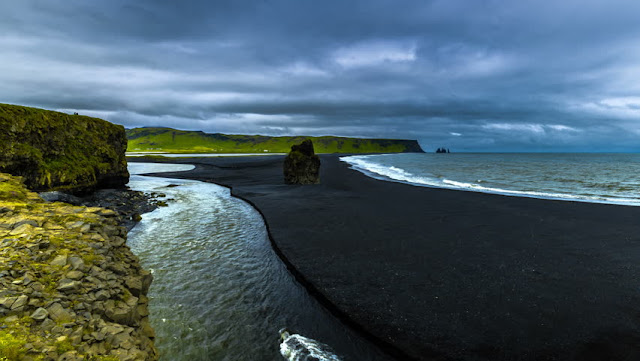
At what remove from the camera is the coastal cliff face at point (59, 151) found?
2192 cm

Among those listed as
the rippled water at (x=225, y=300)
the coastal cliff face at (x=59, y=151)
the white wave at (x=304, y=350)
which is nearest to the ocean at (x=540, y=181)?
the rippled water at (x=225, y=300)

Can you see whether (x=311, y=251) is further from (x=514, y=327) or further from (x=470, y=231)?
(x=470, y=231)

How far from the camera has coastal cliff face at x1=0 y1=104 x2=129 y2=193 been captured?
71.9ft

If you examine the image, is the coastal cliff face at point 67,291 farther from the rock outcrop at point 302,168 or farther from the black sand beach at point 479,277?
the rock outcrop at point 302,168

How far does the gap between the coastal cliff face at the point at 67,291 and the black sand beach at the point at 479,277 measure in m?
5.71

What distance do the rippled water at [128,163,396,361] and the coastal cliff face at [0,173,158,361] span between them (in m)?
1.14

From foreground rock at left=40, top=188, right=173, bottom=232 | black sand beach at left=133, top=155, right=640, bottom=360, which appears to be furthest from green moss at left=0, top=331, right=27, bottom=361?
foreground rock at left=40, top=188, right=173, bottom=232

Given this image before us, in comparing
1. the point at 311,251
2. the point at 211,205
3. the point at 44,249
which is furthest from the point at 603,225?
the point at 211,205

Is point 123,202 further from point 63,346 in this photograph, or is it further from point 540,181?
point 540,181

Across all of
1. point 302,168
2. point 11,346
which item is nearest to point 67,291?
point 11,346

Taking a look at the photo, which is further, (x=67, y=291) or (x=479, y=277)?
(x=479, y=277)

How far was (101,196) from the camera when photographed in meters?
28.0

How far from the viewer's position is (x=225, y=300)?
32.0 feet

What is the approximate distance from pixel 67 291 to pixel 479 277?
41.3 ft
